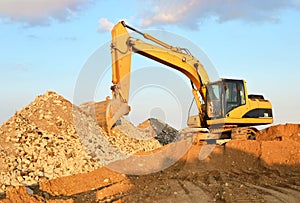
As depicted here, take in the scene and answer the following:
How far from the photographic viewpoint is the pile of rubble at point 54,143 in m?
10.4

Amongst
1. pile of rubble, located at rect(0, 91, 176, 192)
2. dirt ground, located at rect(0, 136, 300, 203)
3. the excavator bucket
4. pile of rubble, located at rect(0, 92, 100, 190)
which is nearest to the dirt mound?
dirt ground, located at rect(0, 136, 300, 203)

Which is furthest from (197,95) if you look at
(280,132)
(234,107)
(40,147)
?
(40,147)

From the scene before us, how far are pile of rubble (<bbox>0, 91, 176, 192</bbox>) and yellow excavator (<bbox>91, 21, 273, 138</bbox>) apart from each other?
0.91 m

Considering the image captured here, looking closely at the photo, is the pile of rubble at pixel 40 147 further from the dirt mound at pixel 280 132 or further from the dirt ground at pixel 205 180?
the dirt mound at pixel 280 132

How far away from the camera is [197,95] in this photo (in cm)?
1391

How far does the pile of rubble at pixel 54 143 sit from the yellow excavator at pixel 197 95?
2.98 feet

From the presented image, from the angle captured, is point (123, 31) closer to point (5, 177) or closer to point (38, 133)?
point (38, 133)

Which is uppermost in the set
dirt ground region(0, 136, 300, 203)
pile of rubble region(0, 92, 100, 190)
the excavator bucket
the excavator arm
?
the excavator arm

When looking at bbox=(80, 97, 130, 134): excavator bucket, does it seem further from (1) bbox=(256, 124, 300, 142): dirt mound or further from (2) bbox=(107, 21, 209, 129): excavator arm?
(1) bbox=(256, 124, 300, 142): dirt mound

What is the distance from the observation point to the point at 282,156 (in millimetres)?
10406

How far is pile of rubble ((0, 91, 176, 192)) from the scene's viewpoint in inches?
410

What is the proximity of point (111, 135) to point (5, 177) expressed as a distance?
493 cm

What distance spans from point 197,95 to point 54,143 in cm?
528

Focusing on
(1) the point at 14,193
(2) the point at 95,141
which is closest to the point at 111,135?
(2) the point at 95,141
